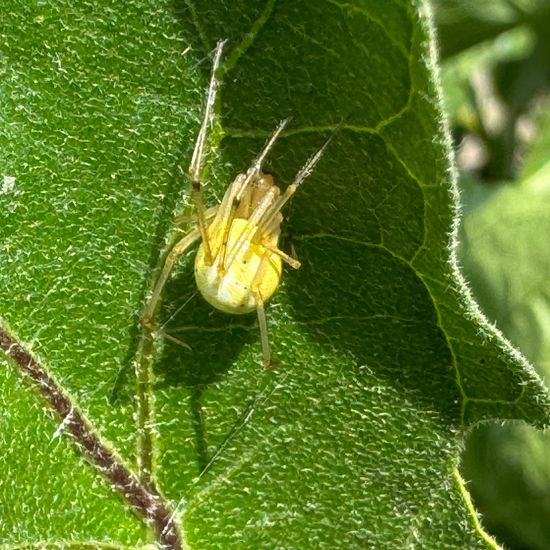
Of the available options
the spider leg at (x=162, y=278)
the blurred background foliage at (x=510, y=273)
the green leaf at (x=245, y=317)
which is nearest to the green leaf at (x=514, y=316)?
the blurred background foliage at (x=510, y=273)

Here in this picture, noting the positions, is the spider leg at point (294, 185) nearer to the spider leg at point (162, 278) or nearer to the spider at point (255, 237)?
the spider at point (255, 237)

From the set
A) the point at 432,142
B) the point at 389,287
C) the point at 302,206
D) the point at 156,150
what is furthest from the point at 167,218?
the point at 432,142

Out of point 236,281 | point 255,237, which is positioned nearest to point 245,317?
point 236,281

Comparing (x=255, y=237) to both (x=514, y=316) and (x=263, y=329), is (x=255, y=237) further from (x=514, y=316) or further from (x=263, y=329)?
(x=514, y=316)

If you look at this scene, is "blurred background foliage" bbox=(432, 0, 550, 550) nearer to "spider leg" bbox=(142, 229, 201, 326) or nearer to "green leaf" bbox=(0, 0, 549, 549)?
"green leaf" bbox=(0, 0, 549, 549)

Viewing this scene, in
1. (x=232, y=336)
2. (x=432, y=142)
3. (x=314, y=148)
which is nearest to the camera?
(x=432, y=142)

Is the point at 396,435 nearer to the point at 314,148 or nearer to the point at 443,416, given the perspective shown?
the point at 443,416
